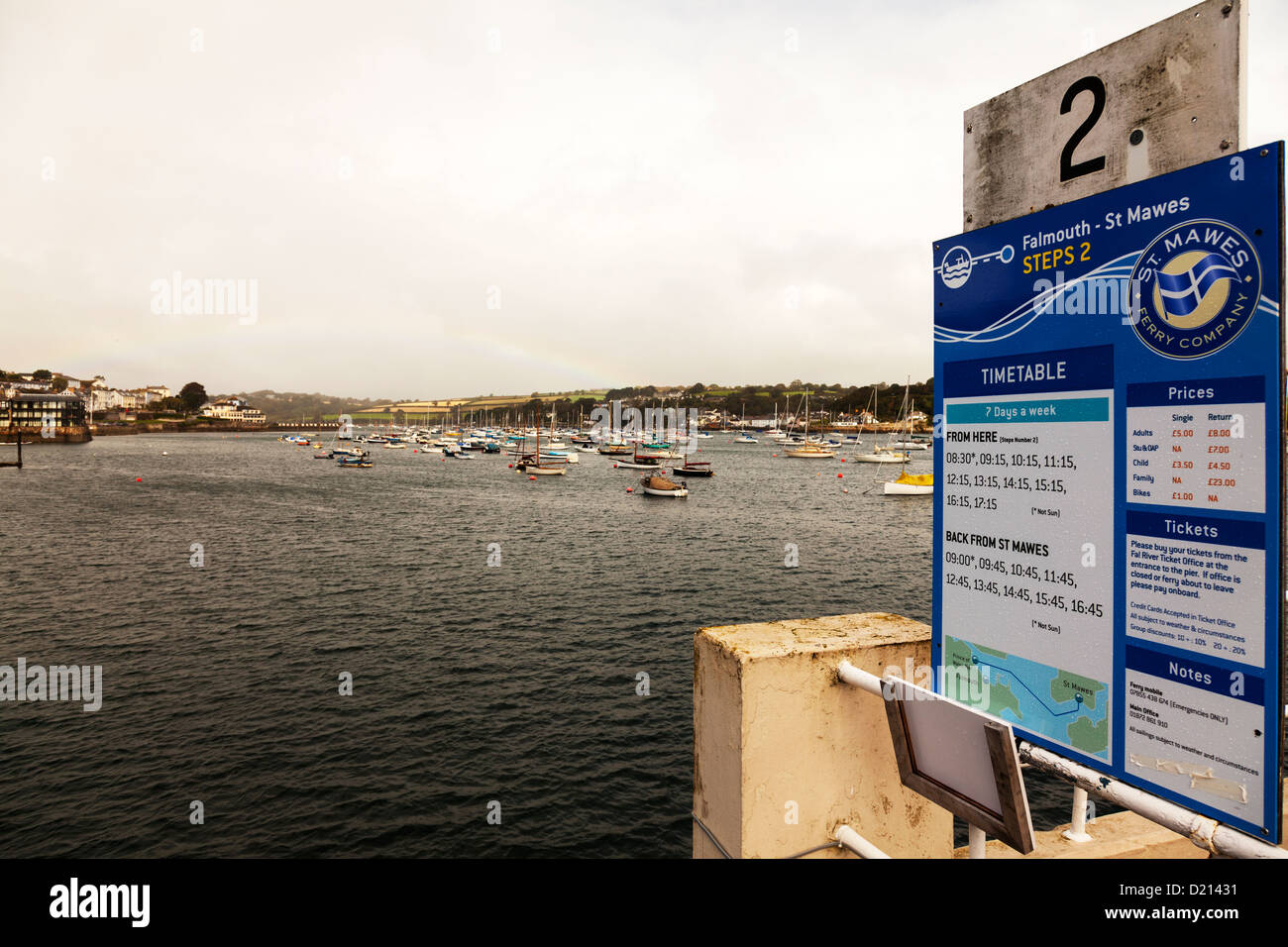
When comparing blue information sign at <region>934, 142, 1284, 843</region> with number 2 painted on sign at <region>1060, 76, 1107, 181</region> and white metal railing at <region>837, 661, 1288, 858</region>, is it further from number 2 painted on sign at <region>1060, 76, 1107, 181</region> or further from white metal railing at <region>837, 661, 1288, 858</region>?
number 2 painted on sign at <region>1060, 76, 1107, 181</region>

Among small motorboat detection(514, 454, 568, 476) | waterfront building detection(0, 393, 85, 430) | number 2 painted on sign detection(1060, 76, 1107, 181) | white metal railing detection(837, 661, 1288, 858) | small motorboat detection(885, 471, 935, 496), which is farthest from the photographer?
waterfront building detection(0, 393, 85, 430)

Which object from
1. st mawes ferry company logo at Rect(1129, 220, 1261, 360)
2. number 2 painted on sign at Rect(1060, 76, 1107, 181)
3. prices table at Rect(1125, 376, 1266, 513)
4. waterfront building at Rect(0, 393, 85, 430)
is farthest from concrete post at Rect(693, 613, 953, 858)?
waterfront building at Rect(0, 393, 85, 430)

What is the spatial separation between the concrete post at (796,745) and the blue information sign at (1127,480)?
36 cm

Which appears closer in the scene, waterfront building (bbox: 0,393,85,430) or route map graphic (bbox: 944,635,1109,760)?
route map graphic (bbox: 944,635,1109,760)

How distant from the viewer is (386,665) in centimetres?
2102

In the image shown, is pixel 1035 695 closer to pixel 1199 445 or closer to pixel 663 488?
pixel 1199 445

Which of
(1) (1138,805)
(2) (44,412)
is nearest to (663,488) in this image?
(1) (1138,805)

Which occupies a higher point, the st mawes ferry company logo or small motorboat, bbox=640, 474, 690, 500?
the st mawes ferry company logo

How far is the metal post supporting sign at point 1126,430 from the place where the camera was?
1.71m

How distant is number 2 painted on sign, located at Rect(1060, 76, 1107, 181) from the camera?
224cm

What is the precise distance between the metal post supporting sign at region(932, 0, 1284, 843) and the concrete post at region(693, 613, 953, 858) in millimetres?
358

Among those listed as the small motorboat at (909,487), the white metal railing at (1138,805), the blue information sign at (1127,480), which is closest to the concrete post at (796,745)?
the white metal railing at (1138,805)
